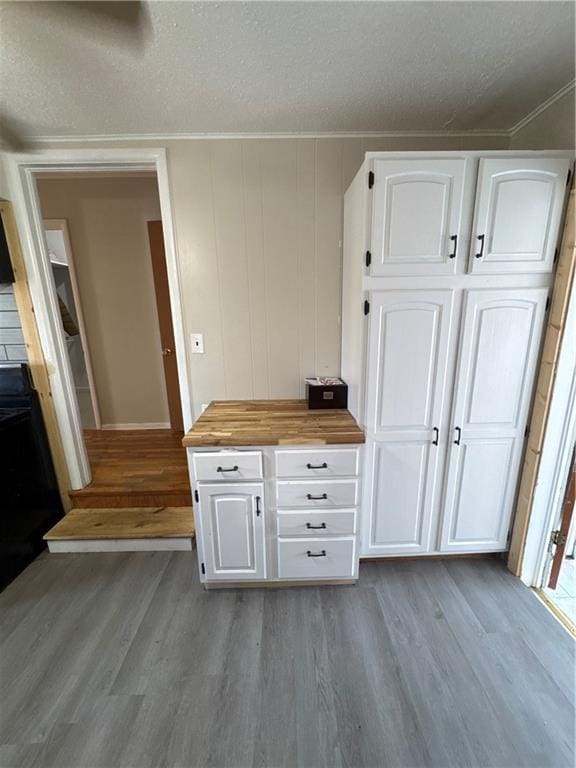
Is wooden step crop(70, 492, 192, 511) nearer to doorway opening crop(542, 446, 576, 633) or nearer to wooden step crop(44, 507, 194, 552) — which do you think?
wooden step crop(44, 507, 194, 552)

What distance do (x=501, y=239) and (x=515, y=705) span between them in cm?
195

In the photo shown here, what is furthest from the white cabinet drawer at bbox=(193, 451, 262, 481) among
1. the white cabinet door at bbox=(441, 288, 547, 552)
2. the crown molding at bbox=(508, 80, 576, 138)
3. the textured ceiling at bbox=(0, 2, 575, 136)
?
the crown molding at bbox=(508, 80, 576, 138)

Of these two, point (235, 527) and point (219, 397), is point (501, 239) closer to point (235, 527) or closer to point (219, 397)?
point (219, 397)

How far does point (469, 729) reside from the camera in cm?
116

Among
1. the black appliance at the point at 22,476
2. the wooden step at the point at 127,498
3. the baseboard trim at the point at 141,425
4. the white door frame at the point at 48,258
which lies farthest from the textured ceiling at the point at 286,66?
the baseboard trim at the point at 141,425

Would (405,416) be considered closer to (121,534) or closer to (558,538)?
(558,538)

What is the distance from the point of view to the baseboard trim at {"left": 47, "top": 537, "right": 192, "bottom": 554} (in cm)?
203

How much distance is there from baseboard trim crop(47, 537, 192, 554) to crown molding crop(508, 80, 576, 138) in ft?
10.2

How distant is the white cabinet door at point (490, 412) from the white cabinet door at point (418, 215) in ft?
0.89

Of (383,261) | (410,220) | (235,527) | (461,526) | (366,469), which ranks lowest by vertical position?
(461,526)

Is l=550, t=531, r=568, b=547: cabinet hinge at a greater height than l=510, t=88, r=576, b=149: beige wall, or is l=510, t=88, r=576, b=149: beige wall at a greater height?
l=510, t=88, r=576, b=149: beige wall

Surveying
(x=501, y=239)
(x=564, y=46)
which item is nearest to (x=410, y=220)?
(x=501, y=239)

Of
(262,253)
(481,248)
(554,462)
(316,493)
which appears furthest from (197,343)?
(554,462)

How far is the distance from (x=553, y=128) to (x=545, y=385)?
1.29 metres
